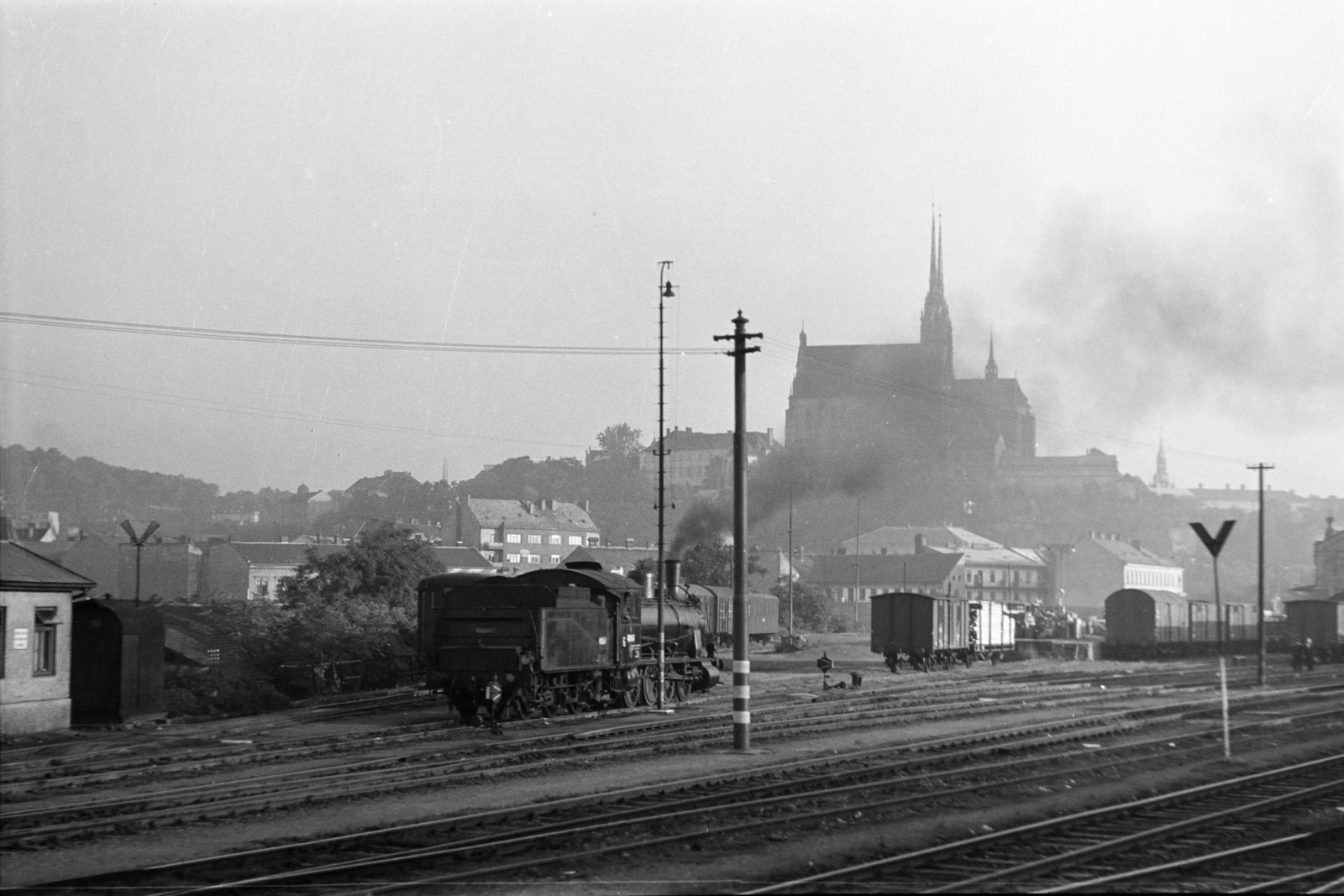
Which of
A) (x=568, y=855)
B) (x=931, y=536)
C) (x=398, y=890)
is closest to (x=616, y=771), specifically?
(x=568, y=855)

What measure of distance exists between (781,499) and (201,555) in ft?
122

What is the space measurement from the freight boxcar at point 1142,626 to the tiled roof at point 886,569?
1791 inches

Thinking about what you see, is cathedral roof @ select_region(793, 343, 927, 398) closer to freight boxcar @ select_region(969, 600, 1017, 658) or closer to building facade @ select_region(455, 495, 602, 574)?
building facade @ select_region(455, 495, 602, 574)

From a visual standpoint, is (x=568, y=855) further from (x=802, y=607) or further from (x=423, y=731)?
(x=802, y=607)

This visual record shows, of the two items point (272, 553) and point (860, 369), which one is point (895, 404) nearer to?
point (860, 369)

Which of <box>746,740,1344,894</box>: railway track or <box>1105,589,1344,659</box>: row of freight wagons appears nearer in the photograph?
<box>746,740,1344,894</box>: railway track

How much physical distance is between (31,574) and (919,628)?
3274 centimetres

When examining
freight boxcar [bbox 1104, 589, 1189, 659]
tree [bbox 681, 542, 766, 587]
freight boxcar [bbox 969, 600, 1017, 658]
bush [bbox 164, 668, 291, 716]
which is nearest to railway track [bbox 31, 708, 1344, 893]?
bush [bbox 164, 668, 291, 716]

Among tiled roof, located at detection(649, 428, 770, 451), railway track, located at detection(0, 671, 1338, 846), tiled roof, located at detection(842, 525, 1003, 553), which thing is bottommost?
railway track, located at detection(0, 671, 1338, 846)

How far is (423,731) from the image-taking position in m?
24.4

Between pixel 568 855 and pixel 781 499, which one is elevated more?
pixel 781 499

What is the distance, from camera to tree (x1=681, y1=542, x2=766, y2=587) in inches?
2726

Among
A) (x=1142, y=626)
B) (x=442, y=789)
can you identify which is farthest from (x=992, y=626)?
(x=442, y=789)

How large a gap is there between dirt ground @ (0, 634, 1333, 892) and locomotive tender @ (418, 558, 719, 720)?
80 cm
